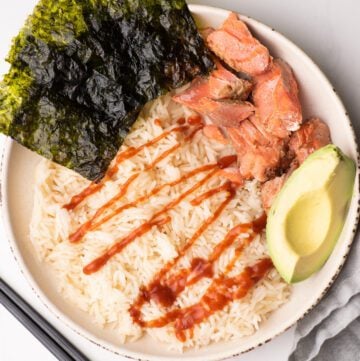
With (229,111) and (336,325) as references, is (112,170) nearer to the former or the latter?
(229,111)

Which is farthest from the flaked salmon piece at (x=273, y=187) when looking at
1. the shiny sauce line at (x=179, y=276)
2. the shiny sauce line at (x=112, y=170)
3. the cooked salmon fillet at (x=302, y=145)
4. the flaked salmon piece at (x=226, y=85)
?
the shiny sauce line at (x=112, y=170)

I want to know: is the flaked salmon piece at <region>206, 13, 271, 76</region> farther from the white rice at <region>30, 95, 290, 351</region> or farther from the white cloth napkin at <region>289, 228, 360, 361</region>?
the white cloth napkin at <region>289, 228, 360, 361</region>

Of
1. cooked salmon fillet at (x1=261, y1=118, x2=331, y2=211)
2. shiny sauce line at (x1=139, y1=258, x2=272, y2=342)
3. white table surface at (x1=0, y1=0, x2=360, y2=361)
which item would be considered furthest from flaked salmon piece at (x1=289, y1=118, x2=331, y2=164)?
shiny sauce line at (x1=139, y1=258, x2=272, y2=342)

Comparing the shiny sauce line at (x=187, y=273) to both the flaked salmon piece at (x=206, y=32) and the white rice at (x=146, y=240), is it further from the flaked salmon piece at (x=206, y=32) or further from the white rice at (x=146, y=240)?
the flaked salmon piece at (x=206, y=32)

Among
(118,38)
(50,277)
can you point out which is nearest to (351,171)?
(118,38)

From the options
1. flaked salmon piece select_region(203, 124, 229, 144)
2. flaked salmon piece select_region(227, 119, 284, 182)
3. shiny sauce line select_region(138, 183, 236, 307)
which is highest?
flaked salmon piece select_region(227, 119, 284, 182)

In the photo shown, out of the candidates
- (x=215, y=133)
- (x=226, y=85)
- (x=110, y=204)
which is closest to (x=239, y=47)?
(x=226, y=85)

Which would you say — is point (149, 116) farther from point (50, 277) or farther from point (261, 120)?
point (50, 277)
